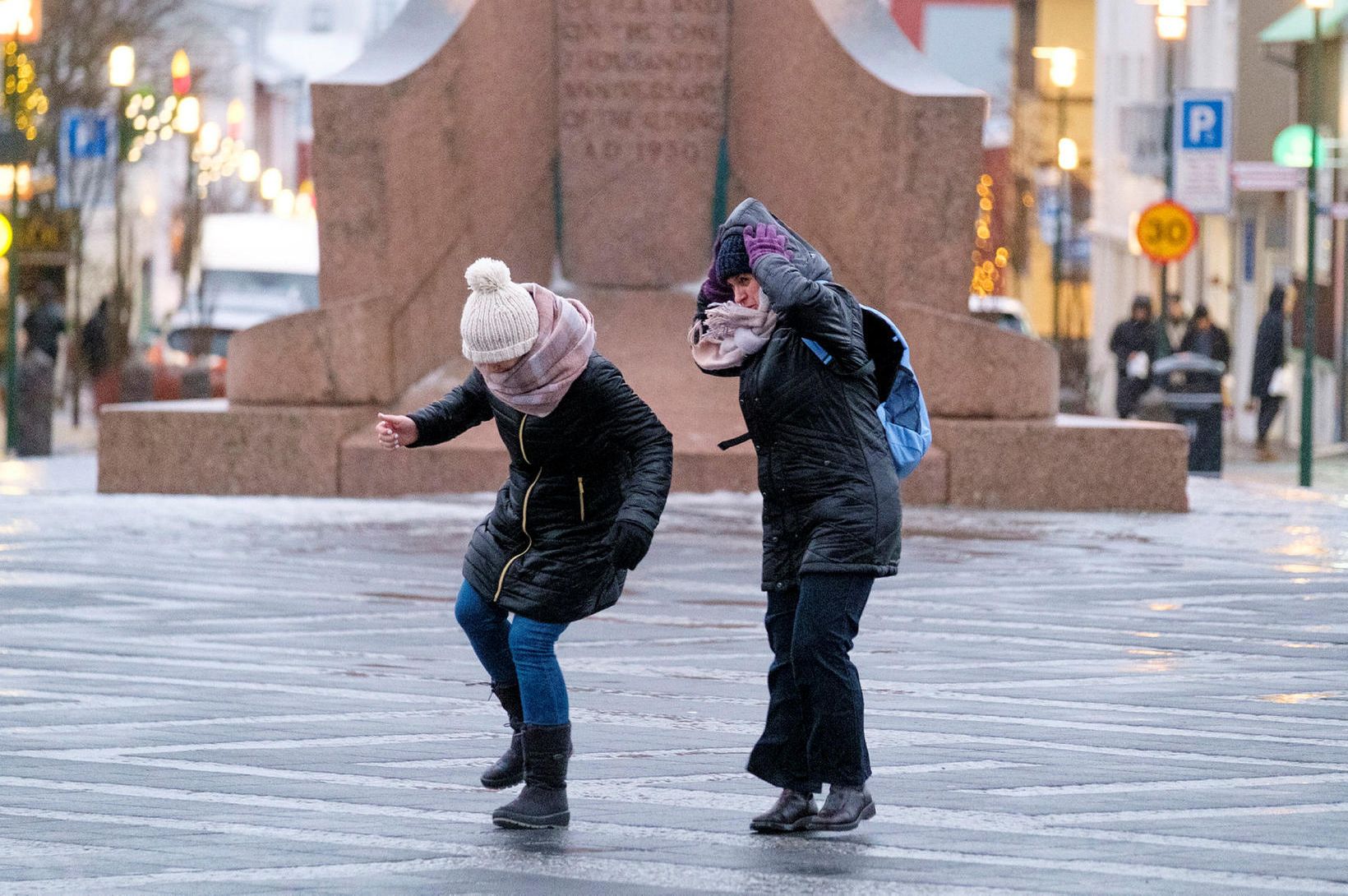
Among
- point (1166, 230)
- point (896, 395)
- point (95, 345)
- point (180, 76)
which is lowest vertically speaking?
point (95, 345)

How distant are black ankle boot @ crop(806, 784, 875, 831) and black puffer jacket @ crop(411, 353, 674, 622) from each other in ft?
2.55

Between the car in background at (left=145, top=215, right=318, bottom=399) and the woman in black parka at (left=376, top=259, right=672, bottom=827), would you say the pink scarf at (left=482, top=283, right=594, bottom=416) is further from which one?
the car in background at (left=145, top=215, right=318, bottom=399)

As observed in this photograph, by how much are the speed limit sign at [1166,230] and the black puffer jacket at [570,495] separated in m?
19.4

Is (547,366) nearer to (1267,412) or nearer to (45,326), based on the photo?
(1267,412)

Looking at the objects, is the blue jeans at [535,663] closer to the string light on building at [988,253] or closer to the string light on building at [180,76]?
the string light on building at [180,76]

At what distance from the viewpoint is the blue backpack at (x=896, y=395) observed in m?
7.25

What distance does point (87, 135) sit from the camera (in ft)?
98.4

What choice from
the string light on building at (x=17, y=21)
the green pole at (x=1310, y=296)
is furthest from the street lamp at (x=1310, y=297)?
the string light on building at (x=17, y=21)

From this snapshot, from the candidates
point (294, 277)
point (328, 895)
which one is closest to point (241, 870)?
point (328, 895)

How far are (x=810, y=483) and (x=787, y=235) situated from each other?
0.65 m

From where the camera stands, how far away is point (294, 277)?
35.6m

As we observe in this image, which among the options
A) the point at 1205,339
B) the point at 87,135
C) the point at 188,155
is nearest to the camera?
the point at 87,135

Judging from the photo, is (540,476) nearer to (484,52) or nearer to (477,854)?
(477,854)

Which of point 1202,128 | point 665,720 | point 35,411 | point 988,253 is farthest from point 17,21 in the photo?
point 988,253
